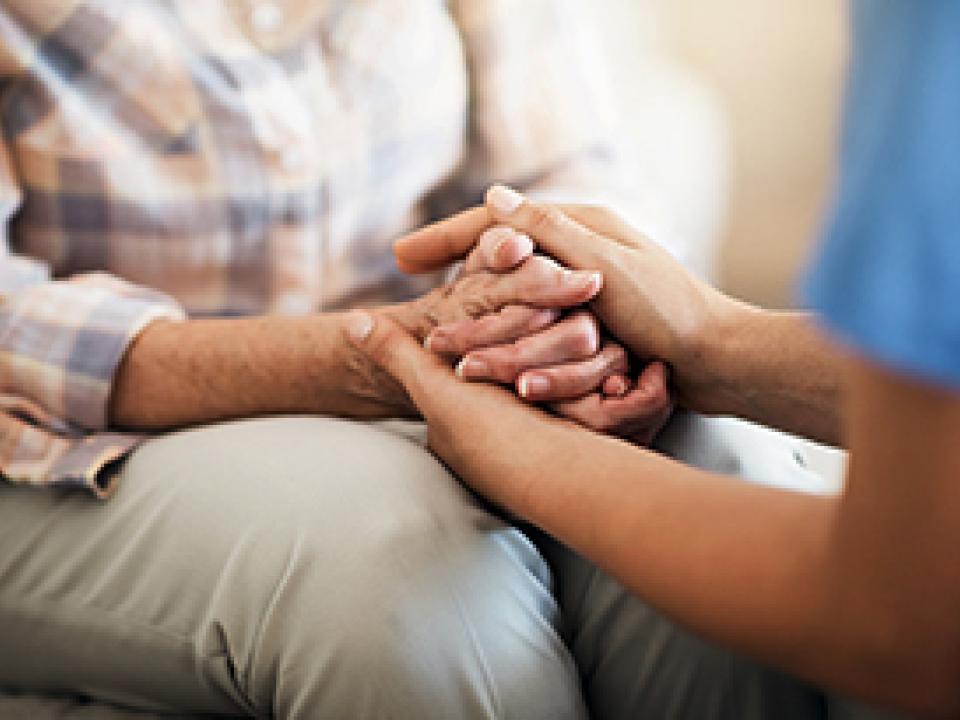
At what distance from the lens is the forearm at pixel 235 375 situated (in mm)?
861

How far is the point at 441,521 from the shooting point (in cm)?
71

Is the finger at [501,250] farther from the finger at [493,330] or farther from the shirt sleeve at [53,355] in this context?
the shirt sleeve at [53,355]

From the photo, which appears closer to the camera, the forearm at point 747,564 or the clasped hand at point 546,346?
the forearm at point 747,564

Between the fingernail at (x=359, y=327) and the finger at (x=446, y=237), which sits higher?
the finger at (x=446, y=237)

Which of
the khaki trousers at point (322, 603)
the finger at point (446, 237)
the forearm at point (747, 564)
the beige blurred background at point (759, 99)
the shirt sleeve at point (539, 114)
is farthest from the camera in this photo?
the beige blurred background at point (759, 99)

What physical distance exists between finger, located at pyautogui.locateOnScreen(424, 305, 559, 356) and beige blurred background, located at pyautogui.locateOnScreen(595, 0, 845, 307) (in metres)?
1.00

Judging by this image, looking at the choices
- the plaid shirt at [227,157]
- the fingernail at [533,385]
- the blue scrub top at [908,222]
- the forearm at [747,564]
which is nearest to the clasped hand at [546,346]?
the fingernail at [533,385]

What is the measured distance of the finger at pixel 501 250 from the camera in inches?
32.8

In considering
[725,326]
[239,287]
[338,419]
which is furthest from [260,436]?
[725,326]

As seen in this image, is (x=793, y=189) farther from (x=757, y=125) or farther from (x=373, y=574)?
(x=373, y=574)

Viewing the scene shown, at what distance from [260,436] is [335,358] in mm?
112

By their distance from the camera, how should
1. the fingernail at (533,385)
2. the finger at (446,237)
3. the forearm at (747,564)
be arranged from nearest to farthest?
1. the forearm at (747,564)
2. the fingernail at (533,385)
3. the finger at (446,237)

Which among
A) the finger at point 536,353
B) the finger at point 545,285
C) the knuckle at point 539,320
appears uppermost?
the finger at point 545,285

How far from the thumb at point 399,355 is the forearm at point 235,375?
19 mm
